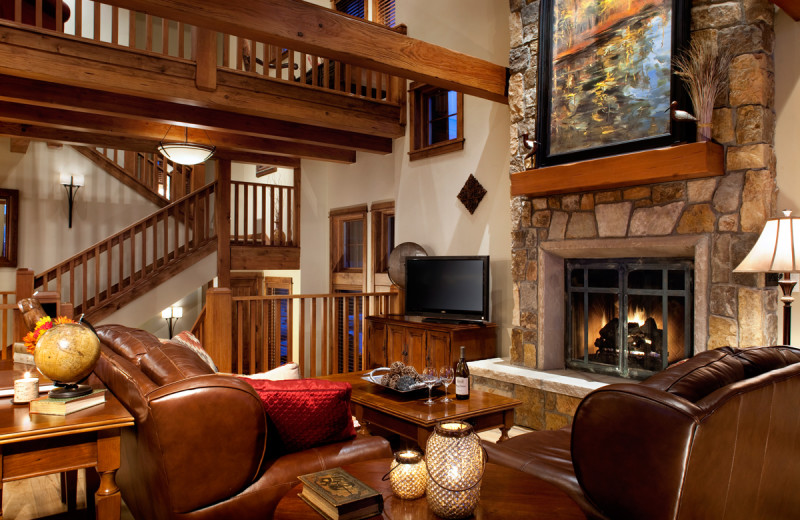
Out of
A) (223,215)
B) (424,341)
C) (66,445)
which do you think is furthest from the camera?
(223,215)

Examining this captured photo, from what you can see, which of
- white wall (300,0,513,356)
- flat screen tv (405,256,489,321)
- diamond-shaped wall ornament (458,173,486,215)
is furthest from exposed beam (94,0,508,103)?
flat screen tv (405,256,489,321)

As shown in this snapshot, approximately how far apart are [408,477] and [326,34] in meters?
2.75

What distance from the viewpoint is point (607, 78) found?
12.0 ft

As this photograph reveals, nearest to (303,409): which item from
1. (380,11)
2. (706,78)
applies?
(706,78)

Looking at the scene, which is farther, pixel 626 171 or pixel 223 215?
pixel 223 215

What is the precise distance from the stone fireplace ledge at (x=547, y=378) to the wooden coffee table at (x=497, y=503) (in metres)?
2.22

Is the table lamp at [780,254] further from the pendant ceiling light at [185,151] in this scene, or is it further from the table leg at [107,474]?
the pendant ceiling light at [185,151]

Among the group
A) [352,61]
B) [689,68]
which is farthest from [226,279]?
[689,68]

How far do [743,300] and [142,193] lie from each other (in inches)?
300

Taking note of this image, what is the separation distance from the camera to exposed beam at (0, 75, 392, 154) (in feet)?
14.1

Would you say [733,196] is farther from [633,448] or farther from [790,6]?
[633,448]

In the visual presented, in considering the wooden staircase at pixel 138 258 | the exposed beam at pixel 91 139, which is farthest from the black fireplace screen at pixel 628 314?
the wooden staircase at pixel 138 258

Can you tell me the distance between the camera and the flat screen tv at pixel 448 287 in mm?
4766

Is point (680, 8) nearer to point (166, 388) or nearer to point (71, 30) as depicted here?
point (166, 388)
